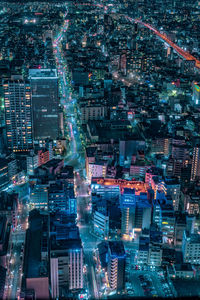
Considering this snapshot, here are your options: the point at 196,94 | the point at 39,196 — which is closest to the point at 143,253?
the point at 39,196

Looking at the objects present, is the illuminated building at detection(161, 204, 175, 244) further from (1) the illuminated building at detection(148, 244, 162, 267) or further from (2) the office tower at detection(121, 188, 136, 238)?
(1) the illuminated building at detection(148, 244, 162, 267)

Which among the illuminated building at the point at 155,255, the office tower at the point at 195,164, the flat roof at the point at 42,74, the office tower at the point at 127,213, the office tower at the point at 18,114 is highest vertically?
the flat roof at the point at 42,74

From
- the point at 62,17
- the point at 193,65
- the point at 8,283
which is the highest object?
the point at 62,17

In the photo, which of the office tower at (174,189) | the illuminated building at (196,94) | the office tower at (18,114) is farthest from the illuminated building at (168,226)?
the illuminated building at (196,94)

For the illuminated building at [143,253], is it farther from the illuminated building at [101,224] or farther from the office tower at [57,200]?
the office tower at [57,200]

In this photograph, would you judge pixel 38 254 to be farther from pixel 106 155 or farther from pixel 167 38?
pixel 167 38

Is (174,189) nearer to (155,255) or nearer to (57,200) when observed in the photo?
(155,255)

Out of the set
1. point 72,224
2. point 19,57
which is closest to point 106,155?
point 72,224
